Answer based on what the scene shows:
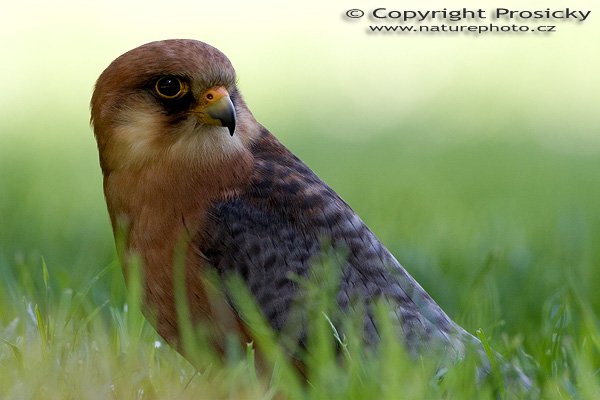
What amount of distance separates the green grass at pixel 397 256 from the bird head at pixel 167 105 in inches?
21.4

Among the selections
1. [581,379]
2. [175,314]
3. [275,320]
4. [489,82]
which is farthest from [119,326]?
[489,82]

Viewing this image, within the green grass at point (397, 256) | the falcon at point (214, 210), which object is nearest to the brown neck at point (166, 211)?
the falcon at point (214, 210)

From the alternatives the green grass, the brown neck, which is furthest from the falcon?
the green grass

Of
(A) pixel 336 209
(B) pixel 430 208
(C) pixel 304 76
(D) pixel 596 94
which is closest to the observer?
Result: (A) pixel 336 209

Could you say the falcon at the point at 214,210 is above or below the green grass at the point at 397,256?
above

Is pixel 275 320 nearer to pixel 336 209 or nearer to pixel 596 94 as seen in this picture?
pixel 336 209

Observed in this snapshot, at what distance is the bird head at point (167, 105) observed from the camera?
181 inches

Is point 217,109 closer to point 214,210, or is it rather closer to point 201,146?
point 201,146

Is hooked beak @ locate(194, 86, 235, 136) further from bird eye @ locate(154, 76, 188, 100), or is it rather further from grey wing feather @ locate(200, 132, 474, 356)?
grey wing feather @ locate(200, 132, 474, 356)

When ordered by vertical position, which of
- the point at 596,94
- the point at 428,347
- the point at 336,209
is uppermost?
the point at 336,209

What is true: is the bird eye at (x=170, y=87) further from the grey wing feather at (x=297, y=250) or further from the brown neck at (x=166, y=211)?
the grey wing feather at (x=297, y=250)

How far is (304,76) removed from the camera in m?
13.2

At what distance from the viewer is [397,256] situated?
20.5ft

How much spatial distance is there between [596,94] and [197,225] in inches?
342
